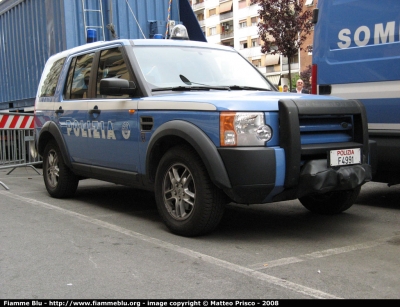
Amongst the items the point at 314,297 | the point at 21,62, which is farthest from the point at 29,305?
the point at 21,62

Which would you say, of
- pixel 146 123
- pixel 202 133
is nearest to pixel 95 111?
pixel 146 123

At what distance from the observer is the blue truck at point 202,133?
4.78 m

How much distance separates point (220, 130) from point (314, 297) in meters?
1.73

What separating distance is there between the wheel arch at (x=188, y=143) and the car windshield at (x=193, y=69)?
2.17ft

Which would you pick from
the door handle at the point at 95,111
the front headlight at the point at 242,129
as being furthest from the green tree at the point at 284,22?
the front headlight at the point at 242,129

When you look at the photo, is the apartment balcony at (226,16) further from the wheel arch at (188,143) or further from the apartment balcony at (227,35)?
the wheel arch at (188,143)

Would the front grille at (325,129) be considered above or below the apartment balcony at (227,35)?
below

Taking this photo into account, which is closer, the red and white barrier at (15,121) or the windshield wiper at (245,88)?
the windshield wiper at (245,88)

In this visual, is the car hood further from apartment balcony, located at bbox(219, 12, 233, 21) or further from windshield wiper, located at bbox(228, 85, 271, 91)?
apartment balcony, located at bbox(219, 12, 233, 21)

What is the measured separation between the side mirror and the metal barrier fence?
554cm

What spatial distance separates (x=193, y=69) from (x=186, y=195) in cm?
157

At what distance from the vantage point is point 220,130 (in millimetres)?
4812

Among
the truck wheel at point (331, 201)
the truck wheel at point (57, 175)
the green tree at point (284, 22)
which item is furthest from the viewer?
the green tree at point (284, 22)

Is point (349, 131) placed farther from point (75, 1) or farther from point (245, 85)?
point (75, 1)
